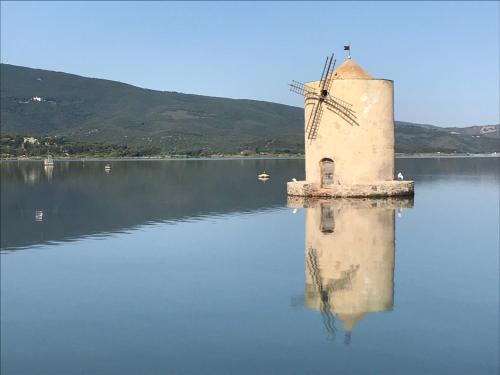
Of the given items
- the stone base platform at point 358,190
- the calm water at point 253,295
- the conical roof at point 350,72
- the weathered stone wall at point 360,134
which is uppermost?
the conical roof at point 350,72

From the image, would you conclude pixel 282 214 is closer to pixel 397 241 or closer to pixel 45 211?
pixel 397 241

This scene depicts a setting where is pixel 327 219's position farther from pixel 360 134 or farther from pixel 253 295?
pixel 253 295

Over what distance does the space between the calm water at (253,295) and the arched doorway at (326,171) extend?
26.2 ft

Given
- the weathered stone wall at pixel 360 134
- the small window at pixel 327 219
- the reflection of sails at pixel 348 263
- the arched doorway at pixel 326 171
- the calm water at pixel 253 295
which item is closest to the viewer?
the calm water at pixel 253 295

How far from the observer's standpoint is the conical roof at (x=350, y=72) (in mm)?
29781

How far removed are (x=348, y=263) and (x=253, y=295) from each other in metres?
2.97

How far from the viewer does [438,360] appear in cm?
788

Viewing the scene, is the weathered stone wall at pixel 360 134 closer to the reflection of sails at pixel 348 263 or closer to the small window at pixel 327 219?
the small window at pixel 327 219

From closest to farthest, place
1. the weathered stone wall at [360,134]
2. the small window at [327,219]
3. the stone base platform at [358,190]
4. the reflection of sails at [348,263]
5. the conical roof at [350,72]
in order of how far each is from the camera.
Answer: the reflection of sails at [348,263] → the small window at [327,219] → the weathered stone wall at [360,134] → the stone base platform at [358,190] → the conical roof at [350,72]

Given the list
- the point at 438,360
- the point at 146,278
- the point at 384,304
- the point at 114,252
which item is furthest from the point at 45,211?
the point at 438,360

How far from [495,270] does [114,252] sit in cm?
835

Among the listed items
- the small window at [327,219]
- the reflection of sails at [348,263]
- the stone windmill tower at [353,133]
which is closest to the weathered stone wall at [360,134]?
the stone windmill tower at [353,133]

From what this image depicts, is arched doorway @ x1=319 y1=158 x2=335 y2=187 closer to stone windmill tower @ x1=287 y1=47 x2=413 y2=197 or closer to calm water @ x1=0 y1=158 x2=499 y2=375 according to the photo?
stone windmill tower @ x1=287 y1=47 x2=413 y2=197

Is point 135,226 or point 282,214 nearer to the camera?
point 135,226
